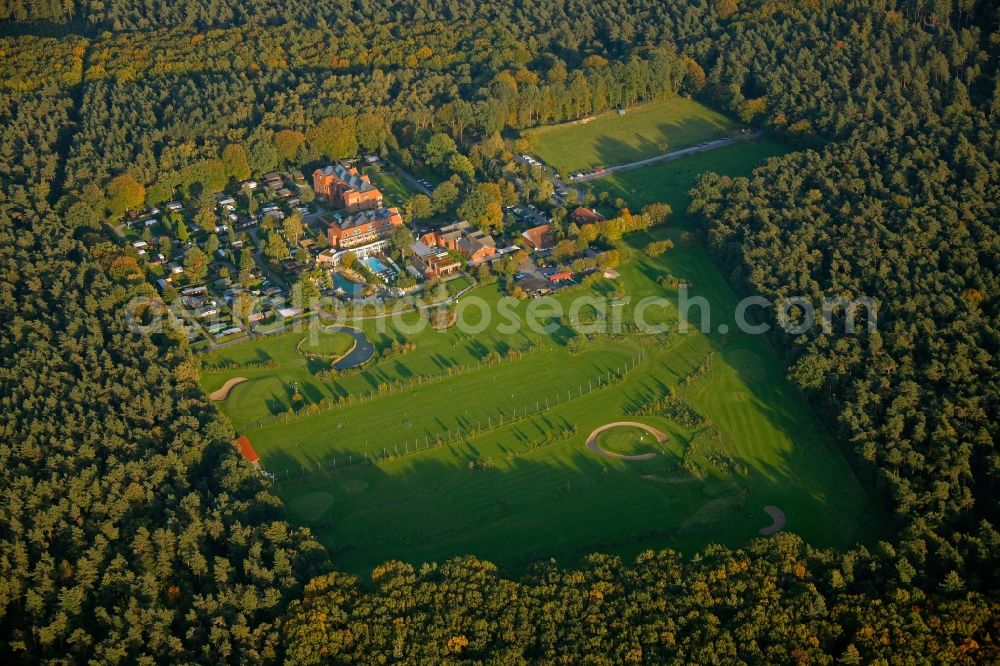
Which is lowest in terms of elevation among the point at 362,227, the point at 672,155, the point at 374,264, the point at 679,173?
the point at 374,264

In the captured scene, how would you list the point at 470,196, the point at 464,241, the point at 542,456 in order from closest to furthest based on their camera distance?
the point at 542,456
the point at 464,241
the point at 470,196

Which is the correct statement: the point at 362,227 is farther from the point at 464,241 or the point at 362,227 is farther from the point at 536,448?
the point at 536,448

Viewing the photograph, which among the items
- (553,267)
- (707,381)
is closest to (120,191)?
(553,267)

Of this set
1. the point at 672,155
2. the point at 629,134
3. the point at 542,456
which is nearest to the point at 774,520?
the point at 542,456

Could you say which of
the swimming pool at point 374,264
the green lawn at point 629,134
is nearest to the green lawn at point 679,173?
the green lawn at point 629,134

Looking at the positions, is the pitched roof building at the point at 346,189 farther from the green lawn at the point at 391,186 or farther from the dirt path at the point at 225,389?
the dirt path at the point at 225,389

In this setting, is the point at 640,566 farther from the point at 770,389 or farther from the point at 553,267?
the point at 553,267

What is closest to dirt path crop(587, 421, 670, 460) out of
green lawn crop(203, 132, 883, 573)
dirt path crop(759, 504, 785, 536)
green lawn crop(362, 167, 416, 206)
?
green lawn crop(203, 132, 883, 573)

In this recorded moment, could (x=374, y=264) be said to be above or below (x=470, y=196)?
below
